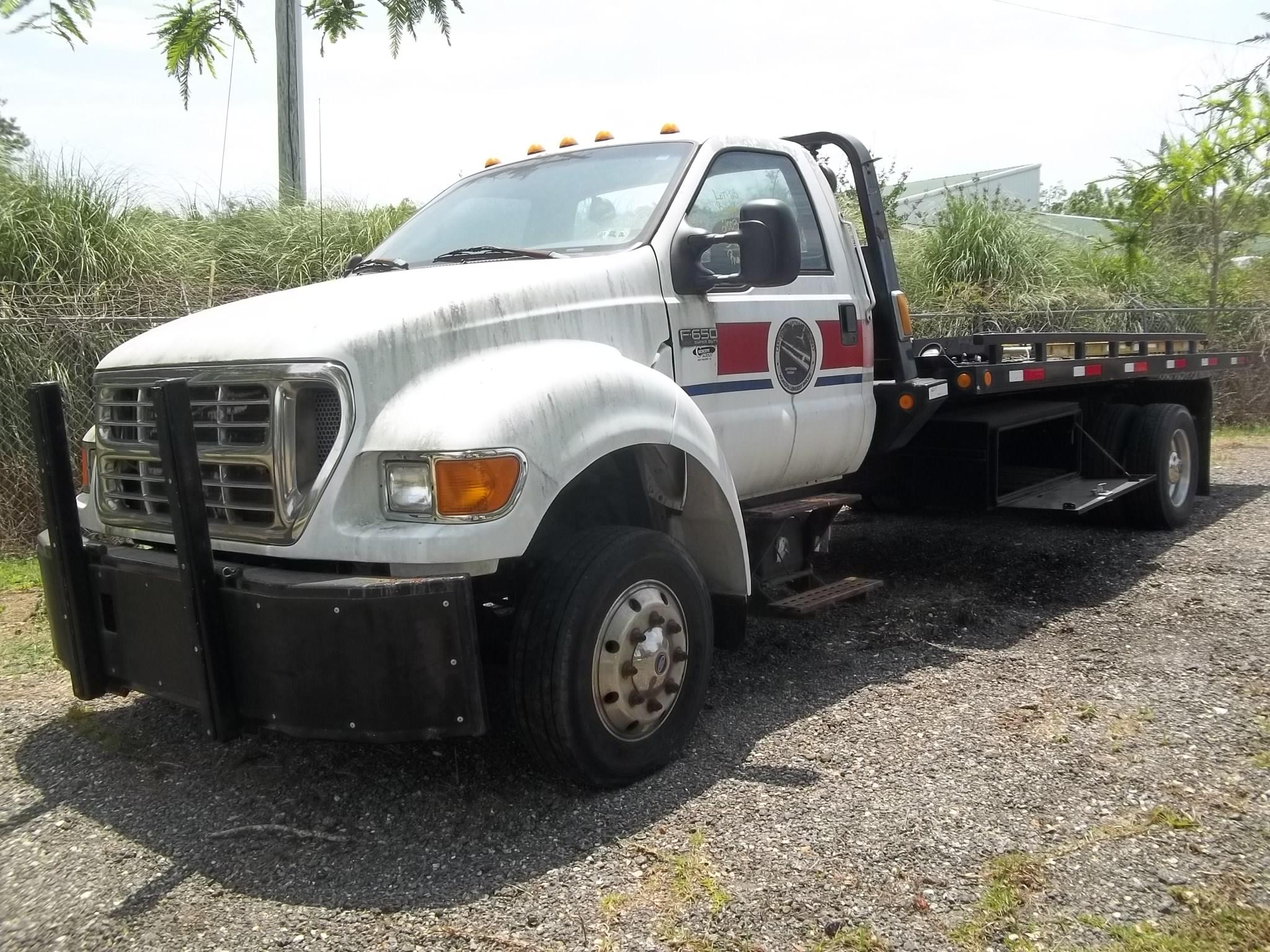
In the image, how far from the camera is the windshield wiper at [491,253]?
4.18 metres

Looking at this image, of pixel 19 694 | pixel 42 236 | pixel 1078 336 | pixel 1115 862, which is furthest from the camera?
pixel 42 236

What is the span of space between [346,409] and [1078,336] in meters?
5.15

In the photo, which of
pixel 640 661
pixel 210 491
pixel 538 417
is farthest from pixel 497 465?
pixel 210 491

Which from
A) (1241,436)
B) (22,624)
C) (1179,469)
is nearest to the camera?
(22,624)

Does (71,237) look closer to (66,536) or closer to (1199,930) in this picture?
(66,536)

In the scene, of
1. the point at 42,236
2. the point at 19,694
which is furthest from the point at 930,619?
the point at 42,236

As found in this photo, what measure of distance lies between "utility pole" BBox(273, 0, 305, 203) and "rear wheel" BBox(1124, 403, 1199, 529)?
7761 millimetres

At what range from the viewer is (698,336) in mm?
4328

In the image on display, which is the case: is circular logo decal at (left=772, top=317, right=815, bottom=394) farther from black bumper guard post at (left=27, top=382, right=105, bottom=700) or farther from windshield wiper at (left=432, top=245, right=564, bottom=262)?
black bumper guard post at (left=27, top=382, right=105, bottom=700)

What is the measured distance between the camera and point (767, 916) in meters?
2.88

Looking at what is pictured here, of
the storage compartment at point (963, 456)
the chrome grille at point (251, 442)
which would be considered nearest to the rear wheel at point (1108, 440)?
the storage compartment at point (963, 456)

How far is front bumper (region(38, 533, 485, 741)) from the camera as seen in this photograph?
305cm

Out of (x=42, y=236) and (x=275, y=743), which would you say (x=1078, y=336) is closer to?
(x=275, y=743)

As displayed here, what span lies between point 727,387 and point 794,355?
48 centimetres
